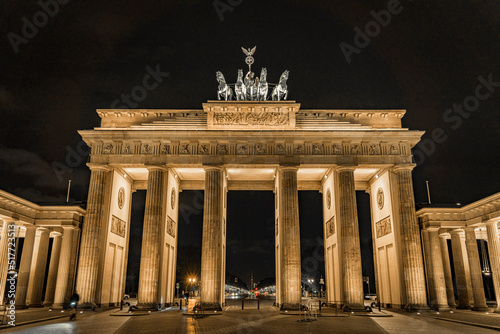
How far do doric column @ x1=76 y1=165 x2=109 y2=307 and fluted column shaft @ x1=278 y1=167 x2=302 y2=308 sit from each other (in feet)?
49.5

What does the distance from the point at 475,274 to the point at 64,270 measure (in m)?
34.4

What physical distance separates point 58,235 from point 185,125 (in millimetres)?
16936

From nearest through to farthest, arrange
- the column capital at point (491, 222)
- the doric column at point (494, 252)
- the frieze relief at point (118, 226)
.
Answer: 1. the doric column at point (494, 252)
2. the column capital at point (491, 222)
3. the frieze relief at point (118, 226)

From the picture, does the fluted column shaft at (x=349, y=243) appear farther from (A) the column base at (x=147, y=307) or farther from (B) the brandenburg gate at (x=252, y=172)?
(A) the column base at (x=147, y=307)

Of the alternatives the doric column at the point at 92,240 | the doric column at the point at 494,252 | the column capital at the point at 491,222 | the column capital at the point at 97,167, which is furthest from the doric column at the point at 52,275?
the column capital at the point at 491,222

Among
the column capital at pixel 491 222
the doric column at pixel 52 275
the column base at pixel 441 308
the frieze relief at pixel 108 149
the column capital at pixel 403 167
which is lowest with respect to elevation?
the column base at pixel 441 308

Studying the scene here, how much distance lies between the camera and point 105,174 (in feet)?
107

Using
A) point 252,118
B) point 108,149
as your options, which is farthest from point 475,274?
point 108,149

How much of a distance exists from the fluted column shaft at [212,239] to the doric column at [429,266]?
17420 millimetres

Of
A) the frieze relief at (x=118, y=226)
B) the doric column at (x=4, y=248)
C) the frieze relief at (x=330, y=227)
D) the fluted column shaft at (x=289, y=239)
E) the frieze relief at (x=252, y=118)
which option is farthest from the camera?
the frieze relief at (x=330, y=227)

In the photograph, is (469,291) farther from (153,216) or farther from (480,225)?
(153,216)

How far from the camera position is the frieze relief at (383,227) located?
108 feet

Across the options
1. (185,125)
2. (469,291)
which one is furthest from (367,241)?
(185,125)

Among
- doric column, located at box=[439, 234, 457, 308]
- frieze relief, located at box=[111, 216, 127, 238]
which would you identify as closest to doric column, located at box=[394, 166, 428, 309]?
doric column, located at box=[439, 234, 457, 308]
